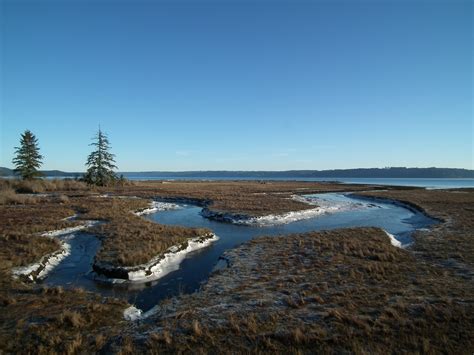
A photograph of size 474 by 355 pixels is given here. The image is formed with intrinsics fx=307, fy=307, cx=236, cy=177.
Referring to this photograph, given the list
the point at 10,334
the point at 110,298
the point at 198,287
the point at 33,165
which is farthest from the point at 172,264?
the point at 33,165

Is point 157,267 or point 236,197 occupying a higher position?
point 236,197

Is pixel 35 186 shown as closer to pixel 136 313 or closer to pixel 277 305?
pixel 136 313

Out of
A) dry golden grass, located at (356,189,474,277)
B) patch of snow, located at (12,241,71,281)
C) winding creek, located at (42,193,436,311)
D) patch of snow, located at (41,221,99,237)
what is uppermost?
patch of snow, located at (41,221,99,237)

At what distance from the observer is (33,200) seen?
4031 centimetres

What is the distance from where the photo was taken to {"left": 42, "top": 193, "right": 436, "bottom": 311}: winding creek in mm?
12977

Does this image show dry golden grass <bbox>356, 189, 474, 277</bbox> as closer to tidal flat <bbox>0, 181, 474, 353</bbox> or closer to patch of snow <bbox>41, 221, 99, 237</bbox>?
tidal flat <bbox>0, 181, 474, 353</bbox>

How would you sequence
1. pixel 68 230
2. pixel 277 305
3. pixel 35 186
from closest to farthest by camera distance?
pixel 277 305 → pixel 68 230 → pixel 35 186

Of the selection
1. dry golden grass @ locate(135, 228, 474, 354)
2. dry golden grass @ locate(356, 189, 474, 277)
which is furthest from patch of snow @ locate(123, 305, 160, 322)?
dry golden grass @ locate(356, 189, 474, 277)

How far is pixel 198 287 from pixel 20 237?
14197mm

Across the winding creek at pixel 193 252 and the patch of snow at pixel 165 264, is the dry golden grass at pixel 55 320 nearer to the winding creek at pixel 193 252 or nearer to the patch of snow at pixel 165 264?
the winding creek at pixel 193 252

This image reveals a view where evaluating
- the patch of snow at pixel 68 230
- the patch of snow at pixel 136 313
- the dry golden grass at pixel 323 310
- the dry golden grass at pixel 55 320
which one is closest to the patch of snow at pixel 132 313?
the patch of snow at pixel 136 313

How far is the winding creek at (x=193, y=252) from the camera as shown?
42.6 feet

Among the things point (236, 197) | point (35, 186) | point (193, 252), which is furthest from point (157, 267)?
point (35, 186)

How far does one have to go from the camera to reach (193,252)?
1927 cm
